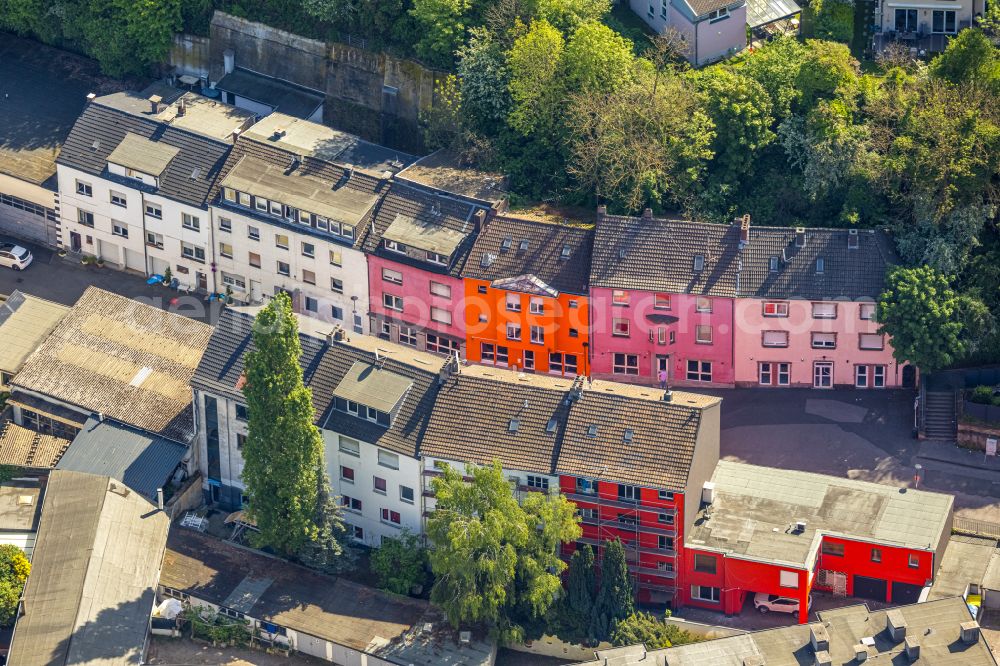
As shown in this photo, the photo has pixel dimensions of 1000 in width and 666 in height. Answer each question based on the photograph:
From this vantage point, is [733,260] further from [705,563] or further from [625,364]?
[705,563]

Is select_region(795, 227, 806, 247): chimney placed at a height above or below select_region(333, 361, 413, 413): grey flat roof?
above

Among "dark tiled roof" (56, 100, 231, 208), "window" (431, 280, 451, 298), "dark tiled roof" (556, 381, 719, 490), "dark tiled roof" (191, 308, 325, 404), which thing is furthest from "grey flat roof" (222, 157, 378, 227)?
"dark tiled roof" (556, 381, 719, 490)

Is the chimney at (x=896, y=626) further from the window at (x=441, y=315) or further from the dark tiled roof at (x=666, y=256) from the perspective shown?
the window at (x=441, y=315)

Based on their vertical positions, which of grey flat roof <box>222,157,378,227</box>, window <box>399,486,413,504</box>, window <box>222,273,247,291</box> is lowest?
window <box>399,486,413,504</box>

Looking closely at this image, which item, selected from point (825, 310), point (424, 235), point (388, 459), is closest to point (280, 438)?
point (388, 459)

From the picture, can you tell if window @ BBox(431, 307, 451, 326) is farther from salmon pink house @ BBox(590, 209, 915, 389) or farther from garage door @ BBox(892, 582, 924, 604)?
garage door @ BBox(892, 582, 924, 604)

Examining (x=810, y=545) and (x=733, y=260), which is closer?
(x=810, y=545)

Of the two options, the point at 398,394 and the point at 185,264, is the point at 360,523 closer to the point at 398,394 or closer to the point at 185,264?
the point at 398,394
